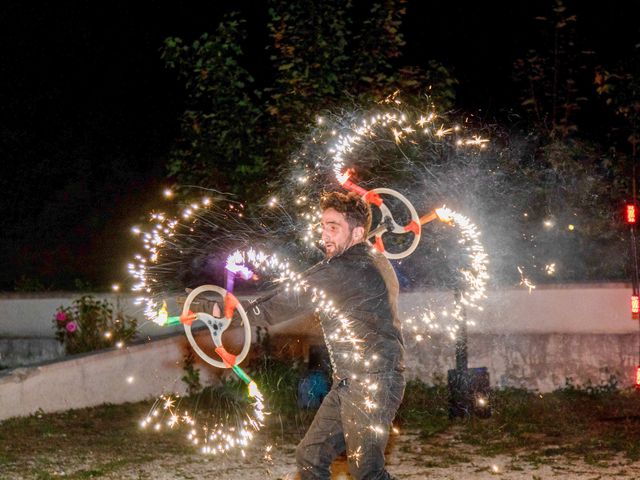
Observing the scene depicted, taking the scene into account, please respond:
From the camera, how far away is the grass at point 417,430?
8.39 m

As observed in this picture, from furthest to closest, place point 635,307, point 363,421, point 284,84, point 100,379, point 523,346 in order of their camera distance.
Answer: point 284,84, point 523,346, point 100,379, point 635,307, point 363,421

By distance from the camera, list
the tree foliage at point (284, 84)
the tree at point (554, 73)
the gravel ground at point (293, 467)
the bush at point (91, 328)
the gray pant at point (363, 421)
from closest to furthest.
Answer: the gray pant at point (363, 421) < the gravel ground at point (293, 467) < the tree foliage at point (284, 84) < the bush at point (91, 328) < the tree at point (554, 73)

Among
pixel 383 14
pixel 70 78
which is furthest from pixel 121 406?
pixel 70 78

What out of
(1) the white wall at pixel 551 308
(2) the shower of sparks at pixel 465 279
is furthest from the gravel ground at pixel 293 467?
(1) the white wall at pixel 551 308

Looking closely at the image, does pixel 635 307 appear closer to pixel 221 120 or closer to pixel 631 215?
pixel 631 215

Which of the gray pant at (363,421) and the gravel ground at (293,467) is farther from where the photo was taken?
the gravel ground at (293,467)

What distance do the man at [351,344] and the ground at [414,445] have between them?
2.40m

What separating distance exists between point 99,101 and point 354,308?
14460 millimetres

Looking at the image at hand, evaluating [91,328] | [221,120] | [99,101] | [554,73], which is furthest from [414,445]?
[99,101]

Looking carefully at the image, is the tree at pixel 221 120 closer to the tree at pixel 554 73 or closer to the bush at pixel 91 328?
the bush at pixel 91 328

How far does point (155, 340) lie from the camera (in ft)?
36.6

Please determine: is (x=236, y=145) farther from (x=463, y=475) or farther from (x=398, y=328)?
(x=398, y=328)

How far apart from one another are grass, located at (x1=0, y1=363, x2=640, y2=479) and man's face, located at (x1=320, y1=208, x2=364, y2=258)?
3309 millimetres

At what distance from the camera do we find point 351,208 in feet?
18.3
